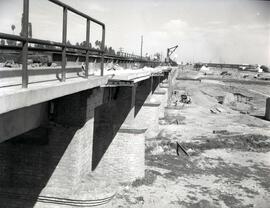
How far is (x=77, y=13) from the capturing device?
22.3 feet

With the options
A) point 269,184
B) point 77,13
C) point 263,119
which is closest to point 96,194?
point 77,13

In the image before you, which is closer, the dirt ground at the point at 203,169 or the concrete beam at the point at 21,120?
the concrete beam at the point at 21,120

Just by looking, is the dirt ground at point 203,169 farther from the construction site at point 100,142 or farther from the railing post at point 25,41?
the railing post at point 25,41

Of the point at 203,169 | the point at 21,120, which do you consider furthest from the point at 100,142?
the point at 21,120

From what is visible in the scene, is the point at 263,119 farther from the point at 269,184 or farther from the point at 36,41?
the point at 36,41

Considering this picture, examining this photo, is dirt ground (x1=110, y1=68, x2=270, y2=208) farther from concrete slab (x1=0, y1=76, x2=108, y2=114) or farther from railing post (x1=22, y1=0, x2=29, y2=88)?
railing post (x1=22, y1=0, x2=29, y2=88)

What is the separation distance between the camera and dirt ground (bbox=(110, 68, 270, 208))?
46.2 feet

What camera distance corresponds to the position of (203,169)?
59.1 feet

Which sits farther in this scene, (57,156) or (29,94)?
(57,156)

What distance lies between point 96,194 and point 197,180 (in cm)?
792

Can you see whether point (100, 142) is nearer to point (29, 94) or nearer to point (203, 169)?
point (203, 169)

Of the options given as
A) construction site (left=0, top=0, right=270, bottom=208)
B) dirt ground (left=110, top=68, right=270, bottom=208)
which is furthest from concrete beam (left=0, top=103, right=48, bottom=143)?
dirt ground (left=110, top=68, right=270, bottom=208)

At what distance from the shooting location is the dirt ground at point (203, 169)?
14070 mm

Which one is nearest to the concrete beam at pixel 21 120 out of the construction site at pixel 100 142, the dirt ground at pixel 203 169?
the construction site at pixel 100 142
